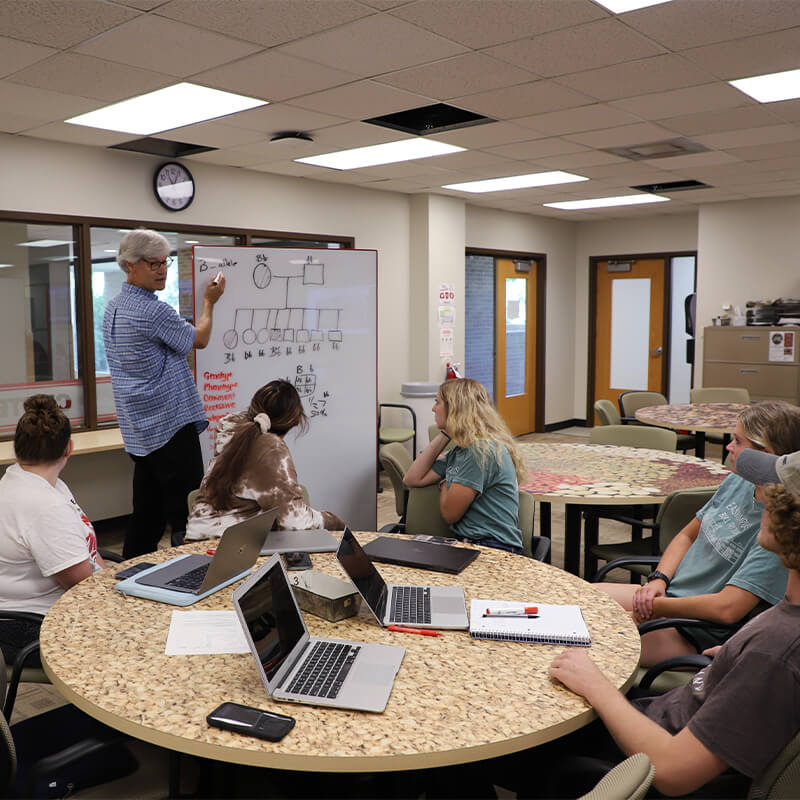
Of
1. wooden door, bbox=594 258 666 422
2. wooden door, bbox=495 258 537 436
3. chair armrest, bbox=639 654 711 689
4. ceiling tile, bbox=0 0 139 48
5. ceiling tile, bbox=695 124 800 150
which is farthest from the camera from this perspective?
wooden door, bbox=594 258 666 422

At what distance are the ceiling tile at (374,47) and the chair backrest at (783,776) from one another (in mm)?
2594

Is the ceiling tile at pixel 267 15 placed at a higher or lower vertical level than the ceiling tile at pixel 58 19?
higher

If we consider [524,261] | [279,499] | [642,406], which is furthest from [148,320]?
[524,261]

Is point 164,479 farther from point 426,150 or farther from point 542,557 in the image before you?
point 426,150

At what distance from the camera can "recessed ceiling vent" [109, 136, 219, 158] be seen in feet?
16.1

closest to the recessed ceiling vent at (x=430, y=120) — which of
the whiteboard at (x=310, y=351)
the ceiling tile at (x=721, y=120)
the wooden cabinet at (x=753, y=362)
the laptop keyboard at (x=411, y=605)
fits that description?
the whiteboard at (x=310, y=351)

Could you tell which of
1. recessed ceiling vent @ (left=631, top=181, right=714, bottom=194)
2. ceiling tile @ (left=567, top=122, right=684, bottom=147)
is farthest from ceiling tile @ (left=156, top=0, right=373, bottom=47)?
recessed ceiling vent @ (left=631, top=181, right=714, bottom=194)

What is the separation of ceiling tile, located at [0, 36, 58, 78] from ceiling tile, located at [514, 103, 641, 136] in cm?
252

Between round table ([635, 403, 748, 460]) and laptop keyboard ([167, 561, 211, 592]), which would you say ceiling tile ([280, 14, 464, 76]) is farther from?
round table ([635, 403, 748, 460])

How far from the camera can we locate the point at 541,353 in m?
9.47

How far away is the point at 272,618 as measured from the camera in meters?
1.54

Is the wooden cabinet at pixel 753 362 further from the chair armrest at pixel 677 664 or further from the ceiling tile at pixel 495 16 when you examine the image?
the chair armrest at pixel 677 664

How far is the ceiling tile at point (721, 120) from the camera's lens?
170 inches

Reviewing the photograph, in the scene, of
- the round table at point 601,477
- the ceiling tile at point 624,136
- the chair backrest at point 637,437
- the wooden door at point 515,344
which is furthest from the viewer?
the wooden door at point 515,344
